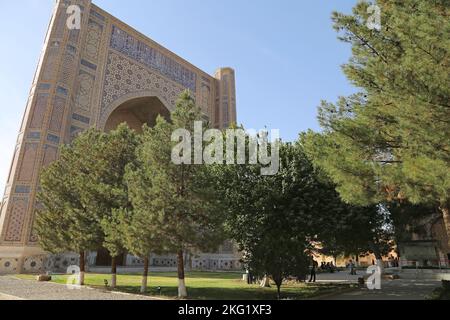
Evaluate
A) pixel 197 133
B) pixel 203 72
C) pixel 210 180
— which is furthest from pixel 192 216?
pixel 203 72

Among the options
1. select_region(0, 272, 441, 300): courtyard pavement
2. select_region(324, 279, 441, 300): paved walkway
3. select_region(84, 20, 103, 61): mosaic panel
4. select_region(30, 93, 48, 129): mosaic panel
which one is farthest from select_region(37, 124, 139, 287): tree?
select_region(84, 20, 103, 61): mosaic panel

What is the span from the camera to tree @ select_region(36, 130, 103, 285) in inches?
583

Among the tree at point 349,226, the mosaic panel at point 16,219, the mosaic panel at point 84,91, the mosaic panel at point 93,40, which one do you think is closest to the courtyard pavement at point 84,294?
the tree at point 349,226

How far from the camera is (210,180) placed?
1325 cm

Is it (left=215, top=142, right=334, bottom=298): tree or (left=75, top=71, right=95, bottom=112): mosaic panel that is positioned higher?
(left=75, top=71, right=95, bottom=112): mosaic panel

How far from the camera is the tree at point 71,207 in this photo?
14805mm

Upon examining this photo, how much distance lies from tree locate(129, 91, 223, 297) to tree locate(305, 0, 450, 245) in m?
4.36

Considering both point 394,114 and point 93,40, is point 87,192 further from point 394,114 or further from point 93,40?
point 93,40

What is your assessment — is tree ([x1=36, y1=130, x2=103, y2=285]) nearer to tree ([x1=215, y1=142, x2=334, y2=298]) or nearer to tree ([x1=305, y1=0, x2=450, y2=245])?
tree ([x1=215, y1=142, x2=334, y2=298])

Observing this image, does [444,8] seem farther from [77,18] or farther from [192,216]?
[77,18]

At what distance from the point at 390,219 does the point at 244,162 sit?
11.4 metres

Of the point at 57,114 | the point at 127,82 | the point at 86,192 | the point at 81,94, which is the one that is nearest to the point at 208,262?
the point at 127,82

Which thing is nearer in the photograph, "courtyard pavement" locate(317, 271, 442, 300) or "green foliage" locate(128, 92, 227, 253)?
"green foliage" locate(128, 92, 227, 253)
